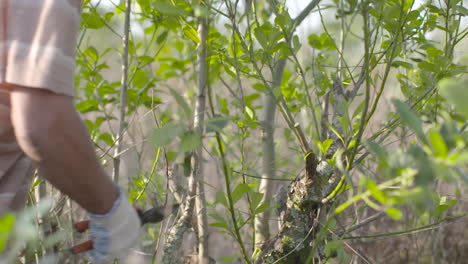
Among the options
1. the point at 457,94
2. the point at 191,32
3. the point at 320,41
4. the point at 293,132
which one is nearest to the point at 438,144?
the point at 457,94

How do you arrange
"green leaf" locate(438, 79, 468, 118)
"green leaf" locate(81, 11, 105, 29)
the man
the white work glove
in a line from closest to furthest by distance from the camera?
"green leaf" locate(438, 79, 468, 118)
the man
the white work glove
"green leaf" locate(81, 11, 105, 29)

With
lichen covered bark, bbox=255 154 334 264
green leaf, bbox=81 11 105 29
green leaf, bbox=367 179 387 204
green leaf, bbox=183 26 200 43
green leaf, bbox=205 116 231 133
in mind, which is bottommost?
lichen covered bark, bbox=255 154 334 264

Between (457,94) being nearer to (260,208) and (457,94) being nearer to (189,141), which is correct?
(189,141)

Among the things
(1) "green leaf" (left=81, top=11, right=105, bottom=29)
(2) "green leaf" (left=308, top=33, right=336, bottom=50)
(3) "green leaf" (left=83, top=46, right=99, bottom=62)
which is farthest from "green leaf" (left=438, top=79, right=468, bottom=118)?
(3) "green leaf" (left=83, top=46, right=99, bottom=62)

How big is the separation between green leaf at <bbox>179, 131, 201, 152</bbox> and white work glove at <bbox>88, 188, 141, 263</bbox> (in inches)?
7.3

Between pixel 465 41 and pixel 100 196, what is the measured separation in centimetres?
309

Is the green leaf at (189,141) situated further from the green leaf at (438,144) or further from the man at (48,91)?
the green leaf at (438,144)

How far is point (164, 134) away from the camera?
792mm

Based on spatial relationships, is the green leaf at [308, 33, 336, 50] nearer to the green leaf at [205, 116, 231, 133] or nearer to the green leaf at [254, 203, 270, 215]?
the green leaf at [254, 203, 270, 215]

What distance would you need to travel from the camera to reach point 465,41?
3352mm

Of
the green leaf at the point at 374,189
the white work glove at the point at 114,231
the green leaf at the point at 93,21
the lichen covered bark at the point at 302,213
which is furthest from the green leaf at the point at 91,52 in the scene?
the green leaf at the point at 374,189

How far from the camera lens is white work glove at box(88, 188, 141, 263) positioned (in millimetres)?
900

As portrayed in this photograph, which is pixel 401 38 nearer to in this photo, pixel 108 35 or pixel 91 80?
pixel 91 80

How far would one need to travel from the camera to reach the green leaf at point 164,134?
775mm
